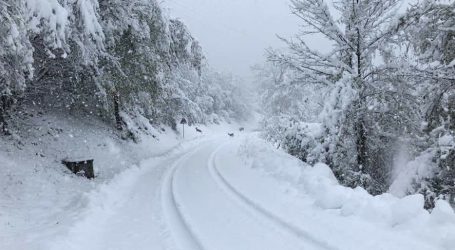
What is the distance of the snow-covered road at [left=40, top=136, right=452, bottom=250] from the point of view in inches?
275

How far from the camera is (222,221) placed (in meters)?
8.98

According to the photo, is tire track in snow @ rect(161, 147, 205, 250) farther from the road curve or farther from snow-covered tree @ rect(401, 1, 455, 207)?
snow-covered tree @ rect(401, 1, 455, 207)

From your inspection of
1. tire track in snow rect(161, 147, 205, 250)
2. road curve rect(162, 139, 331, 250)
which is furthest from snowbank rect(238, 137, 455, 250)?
tire track in snow rect(161, 147, 205, 250)

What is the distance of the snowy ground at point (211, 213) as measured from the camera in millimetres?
6949

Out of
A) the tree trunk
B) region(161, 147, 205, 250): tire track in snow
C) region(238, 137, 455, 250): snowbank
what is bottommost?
region(161, 147, 205, 250): tire track in snow

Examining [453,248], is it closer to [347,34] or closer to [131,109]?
[347,34]

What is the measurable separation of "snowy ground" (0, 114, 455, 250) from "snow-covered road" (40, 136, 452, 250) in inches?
0.7

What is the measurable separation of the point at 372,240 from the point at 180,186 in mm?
8403

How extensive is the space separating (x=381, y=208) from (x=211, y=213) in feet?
11.9

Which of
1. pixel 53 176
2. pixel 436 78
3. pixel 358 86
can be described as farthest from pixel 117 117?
pixel 436 78

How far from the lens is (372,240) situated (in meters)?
6.63

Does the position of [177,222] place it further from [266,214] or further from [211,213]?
[266,214]

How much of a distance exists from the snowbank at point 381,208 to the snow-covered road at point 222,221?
0.11 metres

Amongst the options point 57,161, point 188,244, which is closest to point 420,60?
point 188,244
